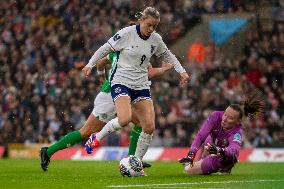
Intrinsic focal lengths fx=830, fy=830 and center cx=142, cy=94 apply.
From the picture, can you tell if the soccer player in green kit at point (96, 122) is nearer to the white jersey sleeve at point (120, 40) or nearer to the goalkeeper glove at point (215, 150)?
the white jersey sleeve at point (120, 40)

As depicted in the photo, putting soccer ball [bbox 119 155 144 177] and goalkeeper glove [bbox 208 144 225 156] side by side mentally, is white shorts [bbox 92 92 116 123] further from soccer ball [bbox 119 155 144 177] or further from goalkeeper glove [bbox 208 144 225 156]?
goalkeeper glove [bbox 208 144 225 156]

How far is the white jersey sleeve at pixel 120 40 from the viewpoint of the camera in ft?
39.1

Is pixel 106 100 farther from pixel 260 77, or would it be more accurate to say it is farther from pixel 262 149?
pixel 260 77

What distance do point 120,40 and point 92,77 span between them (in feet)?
40.7

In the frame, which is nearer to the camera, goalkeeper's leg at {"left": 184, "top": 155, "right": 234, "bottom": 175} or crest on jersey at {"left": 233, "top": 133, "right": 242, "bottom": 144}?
crest on jersey at {"left": 233, "top": 133, "right": 242, "bottom": 144}

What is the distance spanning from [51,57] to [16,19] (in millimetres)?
3270

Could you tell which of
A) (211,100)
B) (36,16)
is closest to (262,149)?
(211,100)

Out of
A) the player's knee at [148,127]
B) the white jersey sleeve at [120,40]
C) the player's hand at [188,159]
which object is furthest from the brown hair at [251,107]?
the white jersey sleeve at [120,40]

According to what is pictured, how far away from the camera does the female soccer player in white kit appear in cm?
1184

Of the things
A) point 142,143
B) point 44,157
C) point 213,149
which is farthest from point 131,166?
point 44,157

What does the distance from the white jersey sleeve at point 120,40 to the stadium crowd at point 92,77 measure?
31.7 feet

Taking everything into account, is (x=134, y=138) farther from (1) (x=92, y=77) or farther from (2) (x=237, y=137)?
(1) (x=92, y=77)

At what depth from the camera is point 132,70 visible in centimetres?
1201

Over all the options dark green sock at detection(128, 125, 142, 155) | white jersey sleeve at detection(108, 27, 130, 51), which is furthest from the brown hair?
white jersey sleeve at detection(108, 27, 130, 51)
